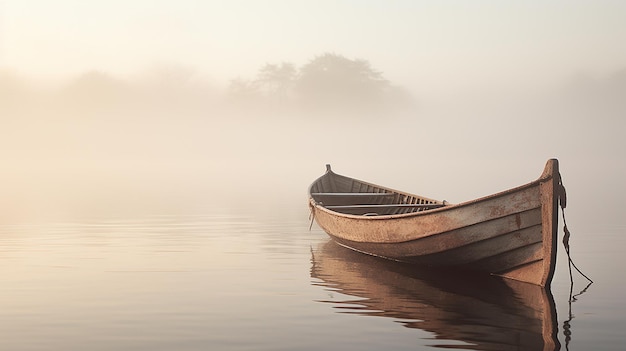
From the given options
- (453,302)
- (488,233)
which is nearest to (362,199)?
(488,233)

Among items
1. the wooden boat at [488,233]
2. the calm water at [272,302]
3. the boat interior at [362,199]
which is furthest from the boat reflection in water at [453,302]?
the boat interior at [362,199]

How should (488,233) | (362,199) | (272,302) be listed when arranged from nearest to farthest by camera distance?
(272,302) < (488,233) < (362,199)

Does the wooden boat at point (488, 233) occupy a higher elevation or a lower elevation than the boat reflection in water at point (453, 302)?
higher

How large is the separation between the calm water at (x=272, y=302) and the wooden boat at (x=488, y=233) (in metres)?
0.42

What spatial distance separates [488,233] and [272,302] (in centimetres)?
426

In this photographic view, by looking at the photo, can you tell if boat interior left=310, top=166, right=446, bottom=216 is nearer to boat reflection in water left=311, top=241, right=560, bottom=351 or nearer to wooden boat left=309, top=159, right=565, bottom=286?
boat reflection in water left=311, top=241, right=560, bottom=351

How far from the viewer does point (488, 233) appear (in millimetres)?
14914

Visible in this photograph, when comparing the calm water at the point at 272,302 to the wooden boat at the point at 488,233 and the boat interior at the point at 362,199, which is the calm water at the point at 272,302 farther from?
the boat interior at the point at 362,199

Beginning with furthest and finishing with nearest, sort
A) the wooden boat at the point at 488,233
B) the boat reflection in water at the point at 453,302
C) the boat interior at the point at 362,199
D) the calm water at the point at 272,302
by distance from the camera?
1. the boat interior at the point at 362,199
2. the wooden boat at the point at 488,233
3. the boat reflection in water at the point at 453,302
4. the calm water at the point at 272,302

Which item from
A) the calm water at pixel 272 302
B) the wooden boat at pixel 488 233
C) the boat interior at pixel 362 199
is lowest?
the calm water at pixel 272 302

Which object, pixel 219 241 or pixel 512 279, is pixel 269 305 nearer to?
pixel 512 279

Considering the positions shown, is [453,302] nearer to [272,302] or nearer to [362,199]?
[272,302]

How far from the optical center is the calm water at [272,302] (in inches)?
440

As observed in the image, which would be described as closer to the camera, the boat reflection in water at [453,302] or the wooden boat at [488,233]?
the boat reflection in water at [453,302]
